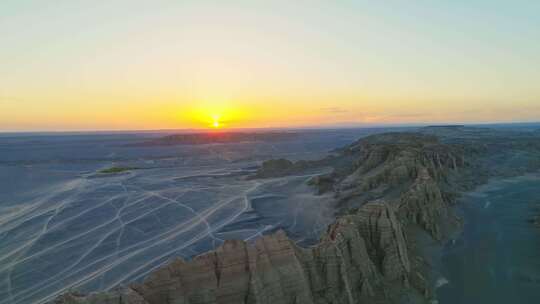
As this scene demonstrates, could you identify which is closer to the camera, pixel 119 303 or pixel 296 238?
pixel 119 303

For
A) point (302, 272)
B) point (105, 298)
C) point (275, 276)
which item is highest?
point (105, 298)

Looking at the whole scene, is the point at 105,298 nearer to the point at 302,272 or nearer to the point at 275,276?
the point at 275,276

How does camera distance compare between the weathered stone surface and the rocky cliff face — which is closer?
the weathered stone surface

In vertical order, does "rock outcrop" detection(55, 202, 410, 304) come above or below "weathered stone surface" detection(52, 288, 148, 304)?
below

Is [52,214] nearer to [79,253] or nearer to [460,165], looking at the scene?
[79,253]

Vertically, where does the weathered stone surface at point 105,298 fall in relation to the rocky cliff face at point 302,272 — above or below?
above

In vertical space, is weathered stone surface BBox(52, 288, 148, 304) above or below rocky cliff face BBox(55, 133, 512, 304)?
above

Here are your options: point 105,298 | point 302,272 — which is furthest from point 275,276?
point 105,298

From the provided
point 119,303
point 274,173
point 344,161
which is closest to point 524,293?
point 119,303

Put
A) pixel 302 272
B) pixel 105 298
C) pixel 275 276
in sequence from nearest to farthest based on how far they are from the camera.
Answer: pixel 105 298
pixel 275 276
pixel 302 272

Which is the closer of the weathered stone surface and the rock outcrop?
the weathered stone surface

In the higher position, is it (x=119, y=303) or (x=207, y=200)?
(x=119, y=303)
